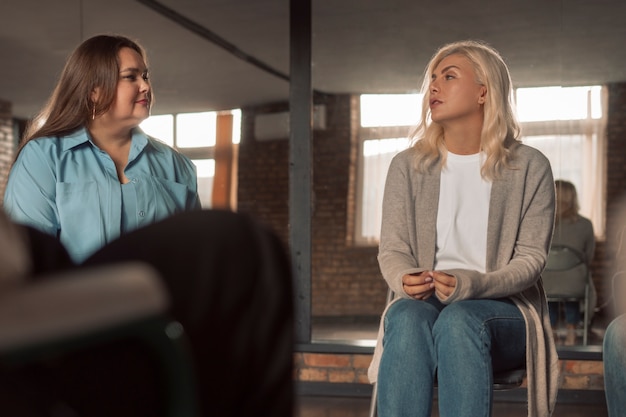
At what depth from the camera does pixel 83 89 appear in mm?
2689

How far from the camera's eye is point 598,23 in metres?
5.09

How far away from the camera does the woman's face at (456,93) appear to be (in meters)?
2.83

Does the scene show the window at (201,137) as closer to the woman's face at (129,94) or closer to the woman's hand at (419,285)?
the woman's face at (129,94)

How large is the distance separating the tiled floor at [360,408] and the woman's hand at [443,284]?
205 cm

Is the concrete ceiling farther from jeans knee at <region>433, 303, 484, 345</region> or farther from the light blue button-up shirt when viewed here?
jeans knee at <region>433, 303, 484, 345</region>

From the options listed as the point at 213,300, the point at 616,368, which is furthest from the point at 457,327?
the point at 213,300

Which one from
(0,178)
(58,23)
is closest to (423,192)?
(58,23)

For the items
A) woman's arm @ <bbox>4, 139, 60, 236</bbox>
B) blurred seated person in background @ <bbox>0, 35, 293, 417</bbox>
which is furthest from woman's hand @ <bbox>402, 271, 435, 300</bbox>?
blurred seated person in background @ <bbox>0, 35, 293, 417</bbox>

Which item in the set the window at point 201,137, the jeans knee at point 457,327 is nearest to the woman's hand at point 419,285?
the jeans knee at point 457,327

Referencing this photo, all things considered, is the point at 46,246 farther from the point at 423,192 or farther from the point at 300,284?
the point at 300,284

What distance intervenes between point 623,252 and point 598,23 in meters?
1.26

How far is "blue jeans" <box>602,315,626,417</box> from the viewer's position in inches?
100

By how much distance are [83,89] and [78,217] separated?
38 centimetres

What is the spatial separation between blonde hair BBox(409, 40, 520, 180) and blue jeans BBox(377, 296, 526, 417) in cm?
48
